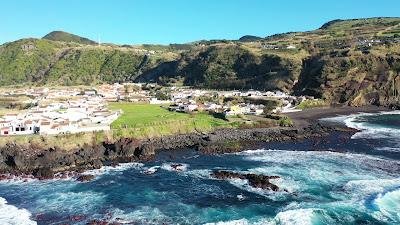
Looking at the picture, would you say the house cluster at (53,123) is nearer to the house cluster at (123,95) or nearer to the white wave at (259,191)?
the white wave at (259,191)

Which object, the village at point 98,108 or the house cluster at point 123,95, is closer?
the village at point 98,108

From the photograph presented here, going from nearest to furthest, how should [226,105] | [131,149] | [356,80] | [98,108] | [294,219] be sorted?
[294,219]
[131,149]
[98,108]
[226,105]
[356,80]

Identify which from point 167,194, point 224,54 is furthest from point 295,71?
point 167,194

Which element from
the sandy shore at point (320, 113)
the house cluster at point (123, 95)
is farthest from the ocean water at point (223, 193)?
the house cluster at point (123, 95)

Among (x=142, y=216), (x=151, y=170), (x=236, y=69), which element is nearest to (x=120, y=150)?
(x=151, y=170)

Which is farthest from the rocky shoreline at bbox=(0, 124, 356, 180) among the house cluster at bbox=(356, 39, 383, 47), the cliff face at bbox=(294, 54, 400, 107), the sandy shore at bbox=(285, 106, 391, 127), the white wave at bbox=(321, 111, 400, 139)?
the house cluster at bbox=(356, 39, 383, 47)

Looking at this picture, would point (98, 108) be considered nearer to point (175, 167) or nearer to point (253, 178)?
point (175, 167)
